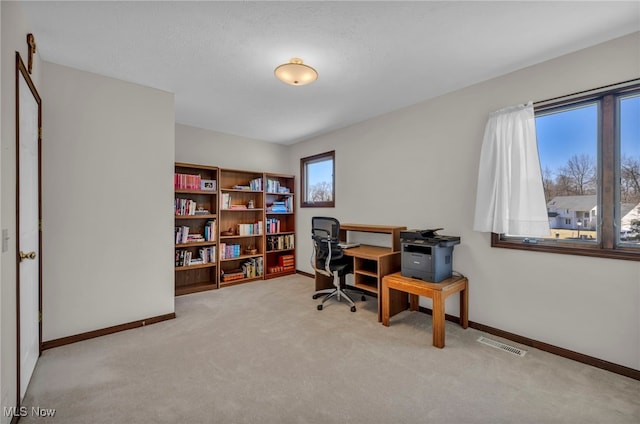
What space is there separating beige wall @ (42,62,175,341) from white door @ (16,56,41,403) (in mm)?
156

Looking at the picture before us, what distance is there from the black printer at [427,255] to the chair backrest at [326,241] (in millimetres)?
865

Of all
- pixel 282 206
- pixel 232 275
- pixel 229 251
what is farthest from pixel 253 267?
pixel 282 206

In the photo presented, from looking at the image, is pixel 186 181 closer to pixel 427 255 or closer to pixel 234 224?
pixel 234 224

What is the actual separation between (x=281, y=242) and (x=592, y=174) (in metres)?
4.09

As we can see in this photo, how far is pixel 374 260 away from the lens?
329 centimetres

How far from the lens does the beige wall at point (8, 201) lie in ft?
4.55

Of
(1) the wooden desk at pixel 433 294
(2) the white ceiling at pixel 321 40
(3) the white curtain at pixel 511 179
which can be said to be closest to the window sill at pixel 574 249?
(3) the white curtain at pixel 511 179

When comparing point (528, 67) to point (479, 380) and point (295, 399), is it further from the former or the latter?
point (295, 399)

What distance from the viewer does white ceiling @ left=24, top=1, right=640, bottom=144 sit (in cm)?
174

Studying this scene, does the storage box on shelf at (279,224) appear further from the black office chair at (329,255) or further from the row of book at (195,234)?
the black office chair at (329,255)

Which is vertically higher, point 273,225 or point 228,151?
point 228,151

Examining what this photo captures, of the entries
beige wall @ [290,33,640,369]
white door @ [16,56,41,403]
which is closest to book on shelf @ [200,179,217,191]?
white door @ [16,56,41,403]

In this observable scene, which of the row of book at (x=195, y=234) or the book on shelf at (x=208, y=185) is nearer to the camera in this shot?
the row of book at (x=195, y=234)

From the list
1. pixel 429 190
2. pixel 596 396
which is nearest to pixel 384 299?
pixel 429 190
